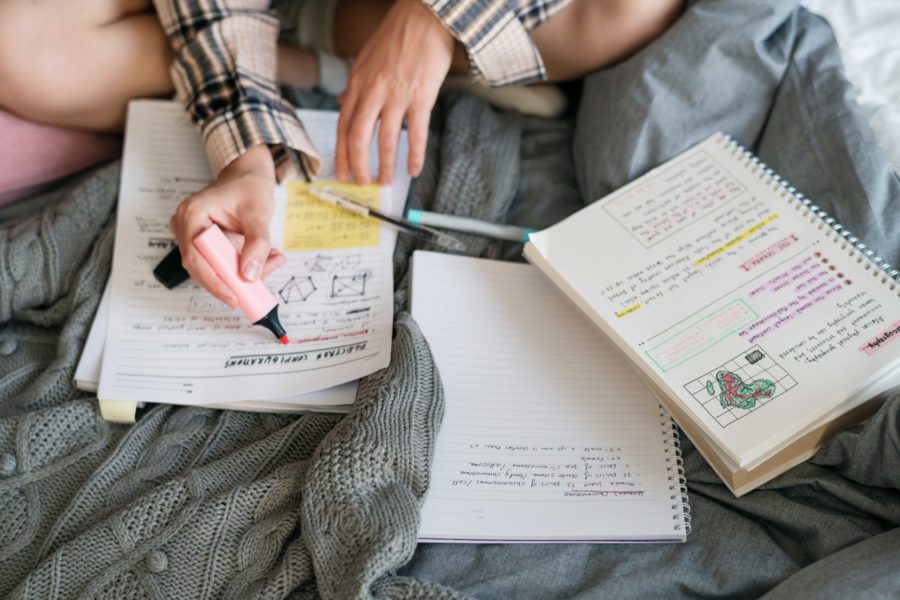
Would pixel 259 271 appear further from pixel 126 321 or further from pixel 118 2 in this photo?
pixel 118 2

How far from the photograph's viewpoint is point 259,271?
2.56 feet

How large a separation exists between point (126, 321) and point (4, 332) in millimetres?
143

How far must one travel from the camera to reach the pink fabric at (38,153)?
94 cm

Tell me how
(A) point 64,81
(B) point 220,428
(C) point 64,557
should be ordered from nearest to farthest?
(C) point 64,557, (B) point 220,428, (A) point 64,81

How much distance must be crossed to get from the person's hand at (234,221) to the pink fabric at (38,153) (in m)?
0.22

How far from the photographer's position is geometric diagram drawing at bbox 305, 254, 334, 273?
88 cm

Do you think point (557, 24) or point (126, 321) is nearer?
point (126, 321)

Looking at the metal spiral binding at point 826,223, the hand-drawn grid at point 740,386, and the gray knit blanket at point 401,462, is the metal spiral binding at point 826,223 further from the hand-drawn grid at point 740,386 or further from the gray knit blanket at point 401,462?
the hand-drawn grid at point 740,386

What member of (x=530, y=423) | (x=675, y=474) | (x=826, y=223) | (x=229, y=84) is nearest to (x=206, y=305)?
(x=229, y=84)

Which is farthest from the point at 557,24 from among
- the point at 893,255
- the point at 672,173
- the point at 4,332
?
the point at 4,332

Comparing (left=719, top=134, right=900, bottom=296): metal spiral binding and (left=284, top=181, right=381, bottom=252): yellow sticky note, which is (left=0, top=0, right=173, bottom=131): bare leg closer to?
(left=284, top=181, right=381, bottom=252): yellow sticky note

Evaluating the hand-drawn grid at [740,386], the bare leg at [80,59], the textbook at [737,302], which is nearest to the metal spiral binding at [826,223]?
the textbook at [737,302]

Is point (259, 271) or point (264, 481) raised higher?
point (259, 271)

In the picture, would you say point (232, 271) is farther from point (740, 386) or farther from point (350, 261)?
point (740, 386)
